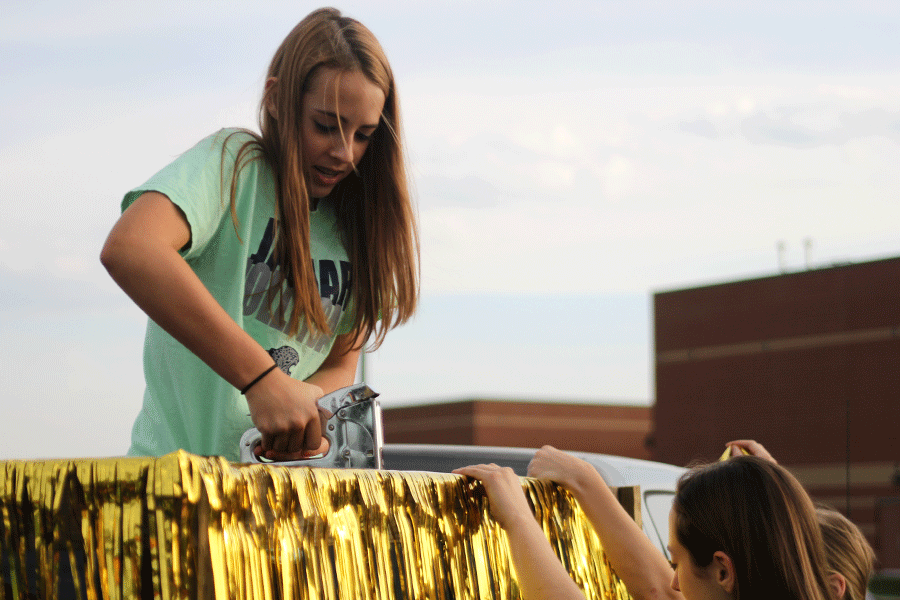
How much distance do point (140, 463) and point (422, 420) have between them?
3872 centimetres

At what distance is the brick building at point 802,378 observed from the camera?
27.2 meters

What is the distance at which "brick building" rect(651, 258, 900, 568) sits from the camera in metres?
27.2

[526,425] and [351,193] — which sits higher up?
[351,193]

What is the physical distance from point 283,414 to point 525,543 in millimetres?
429

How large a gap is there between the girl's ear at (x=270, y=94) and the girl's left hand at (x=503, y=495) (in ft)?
2.21

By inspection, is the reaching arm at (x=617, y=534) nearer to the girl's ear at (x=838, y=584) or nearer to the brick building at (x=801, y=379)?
the girl's ear at (x=838, y=584)

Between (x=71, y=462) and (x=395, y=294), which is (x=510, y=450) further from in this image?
(x=71, y=462)

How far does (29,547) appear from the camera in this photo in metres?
1.02

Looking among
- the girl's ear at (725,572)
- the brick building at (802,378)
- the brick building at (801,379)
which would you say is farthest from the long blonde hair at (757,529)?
the brick building at (802,378)

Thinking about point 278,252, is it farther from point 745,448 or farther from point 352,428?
point 745,448

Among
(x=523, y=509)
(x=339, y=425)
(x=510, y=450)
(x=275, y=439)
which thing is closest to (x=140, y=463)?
(x=275, y=439)

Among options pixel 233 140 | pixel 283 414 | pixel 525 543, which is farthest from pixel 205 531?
pixel 233 140

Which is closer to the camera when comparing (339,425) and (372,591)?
(372,591)

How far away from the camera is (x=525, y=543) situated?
1495 mm
